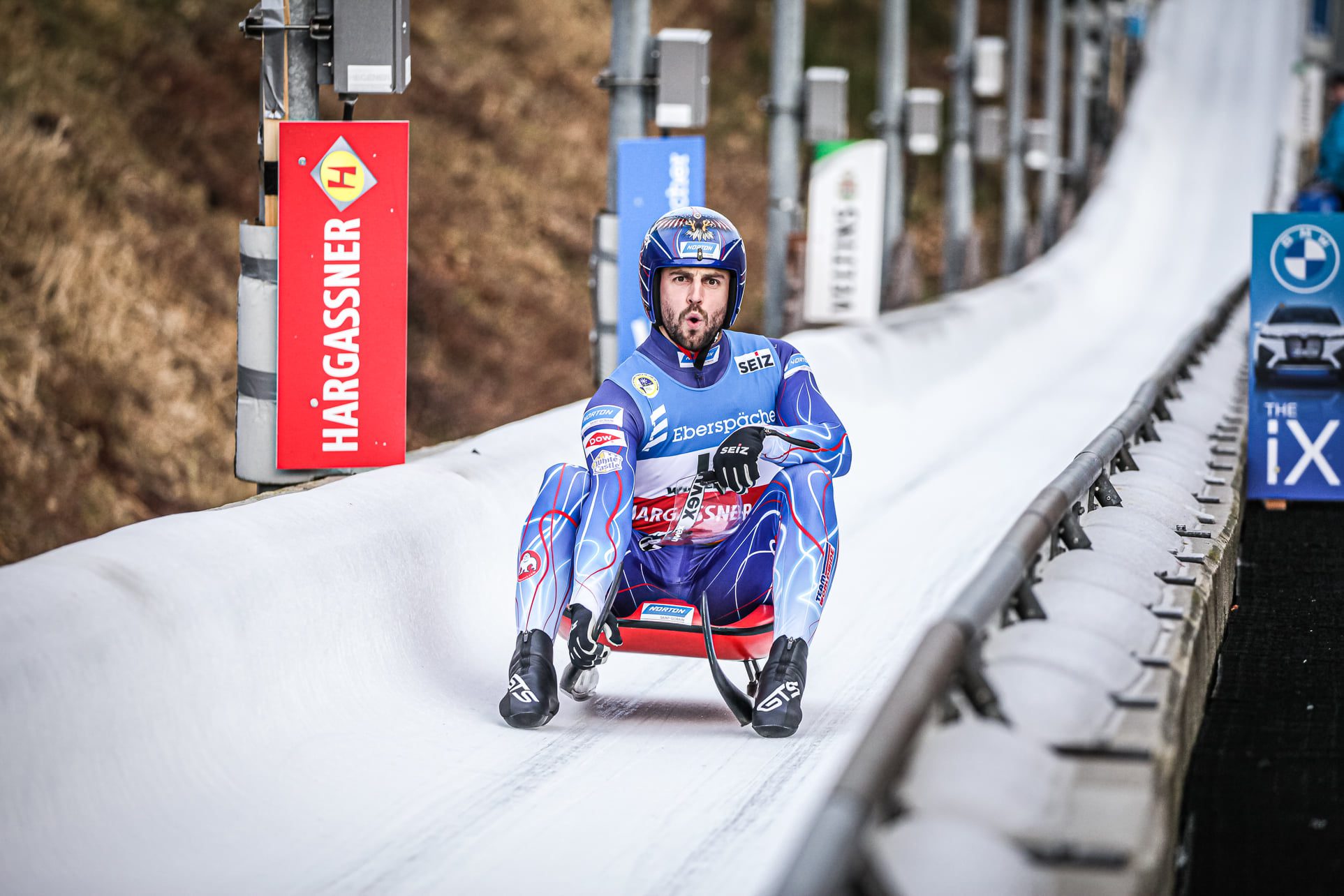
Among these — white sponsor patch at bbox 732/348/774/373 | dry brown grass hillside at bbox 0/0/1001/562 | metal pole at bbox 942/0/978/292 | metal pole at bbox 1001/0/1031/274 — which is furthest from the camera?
metal pole at bbox 1001/0/1031/274

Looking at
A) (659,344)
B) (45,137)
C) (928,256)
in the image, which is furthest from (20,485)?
(928,256)

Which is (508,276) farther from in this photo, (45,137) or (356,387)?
(356,387)

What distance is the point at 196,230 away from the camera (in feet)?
70.3

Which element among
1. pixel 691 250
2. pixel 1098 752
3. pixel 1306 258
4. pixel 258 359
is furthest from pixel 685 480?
pixel 1306 258

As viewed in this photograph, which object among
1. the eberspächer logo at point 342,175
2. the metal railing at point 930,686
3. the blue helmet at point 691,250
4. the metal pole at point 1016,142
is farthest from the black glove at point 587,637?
the metal pole at point 1016,142

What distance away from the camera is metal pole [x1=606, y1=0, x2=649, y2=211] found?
11.6m

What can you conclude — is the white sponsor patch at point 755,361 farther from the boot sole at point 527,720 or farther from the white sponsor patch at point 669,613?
the boot sole at point 527,720

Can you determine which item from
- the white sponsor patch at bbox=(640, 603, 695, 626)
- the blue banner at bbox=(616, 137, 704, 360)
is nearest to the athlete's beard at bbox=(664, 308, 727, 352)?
the white sponsor patch at bbox=(640, 603, 695, 626)

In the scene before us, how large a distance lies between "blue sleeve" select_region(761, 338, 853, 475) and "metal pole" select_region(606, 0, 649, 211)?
599cm

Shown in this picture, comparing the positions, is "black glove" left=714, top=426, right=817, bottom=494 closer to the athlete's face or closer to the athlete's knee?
the athlete's knee

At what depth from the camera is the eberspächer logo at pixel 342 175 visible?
6.82 metres

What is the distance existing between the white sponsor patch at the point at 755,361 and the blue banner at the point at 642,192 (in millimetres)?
5789

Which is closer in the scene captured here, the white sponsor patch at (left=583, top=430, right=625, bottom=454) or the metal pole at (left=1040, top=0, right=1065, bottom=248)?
the white sponsor patch at (left=583, top=430, right=625, bottom=454)

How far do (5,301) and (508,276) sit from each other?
1409 centimetres
